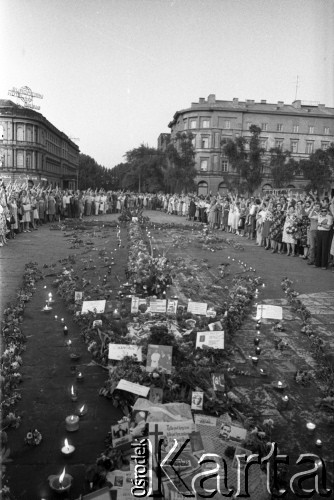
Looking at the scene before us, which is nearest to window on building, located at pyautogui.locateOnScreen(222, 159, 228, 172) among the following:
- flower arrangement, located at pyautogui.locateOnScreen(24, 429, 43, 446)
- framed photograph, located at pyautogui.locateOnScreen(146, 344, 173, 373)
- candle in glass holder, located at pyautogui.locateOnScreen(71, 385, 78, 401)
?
framed photograph, located at pyautogui.locateOnScreen(146, 344, 173, 373)

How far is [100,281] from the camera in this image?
401 inches

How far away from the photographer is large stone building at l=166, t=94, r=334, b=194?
70625 mm

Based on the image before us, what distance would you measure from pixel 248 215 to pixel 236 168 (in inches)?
1666

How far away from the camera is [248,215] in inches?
854

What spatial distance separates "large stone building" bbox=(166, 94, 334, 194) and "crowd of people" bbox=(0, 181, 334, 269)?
124ft

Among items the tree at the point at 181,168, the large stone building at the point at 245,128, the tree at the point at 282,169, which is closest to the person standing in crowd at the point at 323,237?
the tree at the point at 181,168

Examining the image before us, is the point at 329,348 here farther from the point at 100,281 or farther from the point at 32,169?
the point at 32,169

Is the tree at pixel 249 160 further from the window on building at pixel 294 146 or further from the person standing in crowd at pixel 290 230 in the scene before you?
the person standing in crowd at pixel 290 230

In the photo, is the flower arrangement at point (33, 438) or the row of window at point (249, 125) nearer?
the flower arrangement at point (33, 438)

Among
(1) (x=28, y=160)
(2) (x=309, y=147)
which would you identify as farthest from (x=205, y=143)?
(1) (x=28, y=160)

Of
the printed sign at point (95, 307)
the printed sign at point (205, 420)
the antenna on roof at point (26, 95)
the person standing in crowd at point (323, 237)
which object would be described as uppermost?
the antenna on roof at point (26, 95)

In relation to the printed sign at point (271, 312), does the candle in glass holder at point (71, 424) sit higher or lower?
lower

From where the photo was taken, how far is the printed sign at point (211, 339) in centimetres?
568

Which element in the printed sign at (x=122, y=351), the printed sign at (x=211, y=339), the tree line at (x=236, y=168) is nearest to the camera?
the printed sign at (x=122, y=351)
